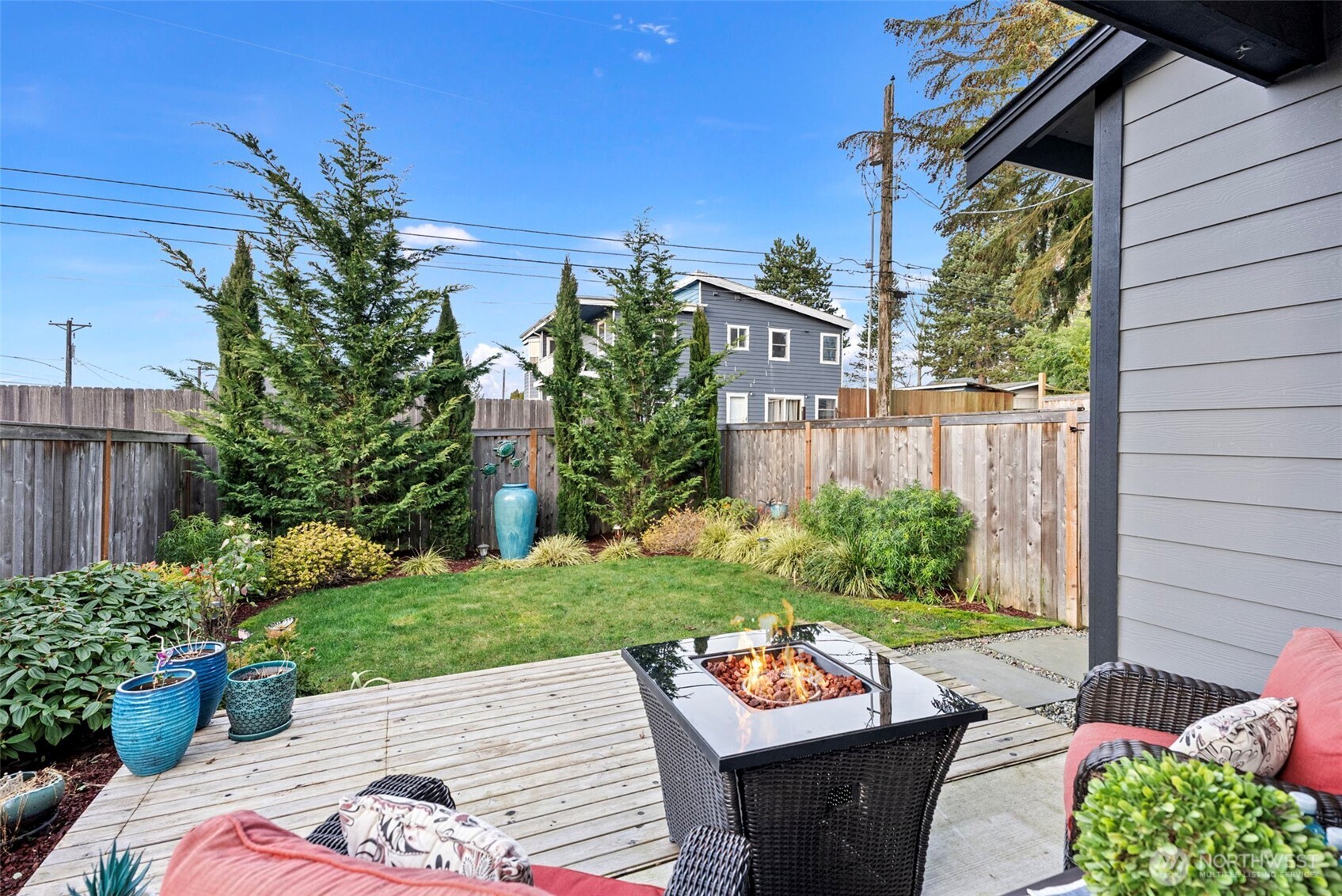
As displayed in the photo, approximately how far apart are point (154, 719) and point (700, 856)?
226 centimetres

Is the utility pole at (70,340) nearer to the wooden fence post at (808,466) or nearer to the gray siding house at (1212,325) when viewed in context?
the wooden fence post at (808,466)

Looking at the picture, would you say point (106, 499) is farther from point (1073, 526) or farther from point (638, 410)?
point (1073, 526)

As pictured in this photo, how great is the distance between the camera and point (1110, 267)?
8.42ft

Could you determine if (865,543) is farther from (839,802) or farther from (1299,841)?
(1299,841)

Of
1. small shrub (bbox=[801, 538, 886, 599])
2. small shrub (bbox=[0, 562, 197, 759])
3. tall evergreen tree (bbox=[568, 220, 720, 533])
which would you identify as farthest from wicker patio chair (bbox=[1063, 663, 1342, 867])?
tall evergreen tree (bbox=[568, 220, 720, 533])

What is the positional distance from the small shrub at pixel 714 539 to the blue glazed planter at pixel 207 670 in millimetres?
5054

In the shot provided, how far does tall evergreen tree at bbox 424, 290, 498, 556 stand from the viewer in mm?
7426

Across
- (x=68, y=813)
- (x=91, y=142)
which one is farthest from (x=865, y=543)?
(x=91, y=142)

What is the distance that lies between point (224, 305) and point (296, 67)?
3.36m

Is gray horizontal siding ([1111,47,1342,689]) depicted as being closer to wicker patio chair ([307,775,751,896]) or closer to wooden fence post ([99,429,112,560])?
wicker patio chair ([307,775,751,896])

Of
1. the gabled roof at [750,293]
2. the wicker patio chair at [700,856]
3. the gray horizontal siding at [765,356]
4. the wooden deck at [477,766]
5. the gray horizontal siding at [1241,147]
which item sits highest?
the gabled roof at [750,293]

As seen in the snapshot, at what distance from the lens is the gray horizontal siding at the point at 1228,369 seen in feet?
6.35

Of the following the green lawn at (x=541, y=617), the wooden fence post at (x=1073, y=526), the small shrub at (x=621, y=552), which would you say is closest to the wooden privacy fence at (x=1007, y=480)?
the wooden fence post at (x=1073, y=526)

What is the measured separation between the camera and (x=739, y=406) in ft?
54.0
